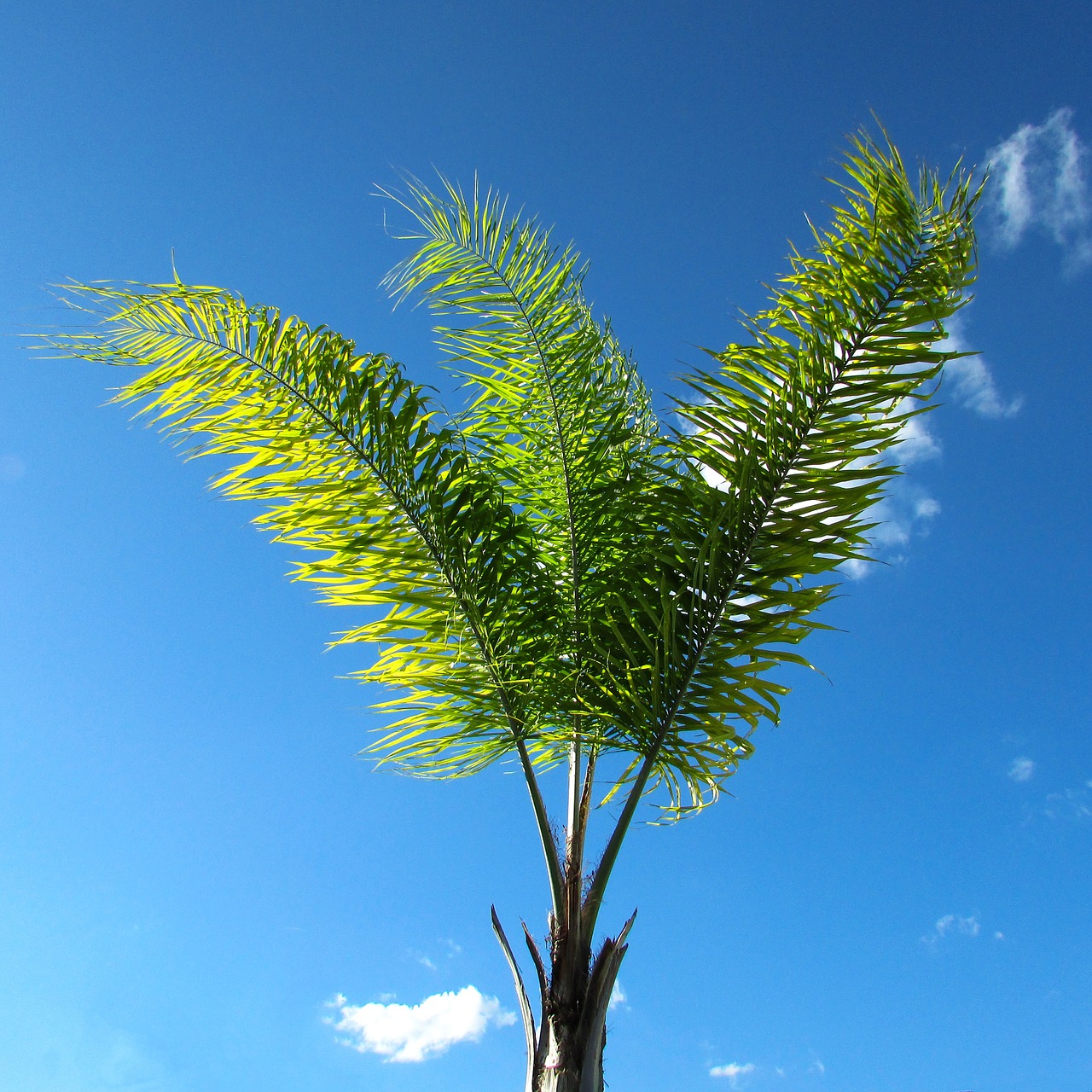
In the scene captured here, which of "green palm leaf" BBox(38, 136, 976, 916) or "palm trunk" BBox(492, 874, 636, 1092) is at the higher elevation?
"green palm leaf" BBox(38, 136, 976, 916)

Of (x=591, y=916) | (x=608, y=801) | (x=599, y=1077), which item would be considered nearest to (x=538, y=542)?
(x=608, y=801)

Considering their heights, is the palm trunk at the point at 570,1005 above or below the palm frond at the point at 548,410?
below

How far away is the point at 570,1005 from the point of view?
3.52 m

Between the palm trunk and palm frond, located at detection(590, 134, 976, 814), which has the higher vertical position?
palm frond, located at detection(590, 134, 976, 814)

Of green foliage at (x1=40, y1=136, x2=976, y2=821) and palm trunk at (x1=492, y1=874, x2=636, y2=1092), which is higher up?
green foliage at (x1=40, y1=136, x2=976, y2=821)

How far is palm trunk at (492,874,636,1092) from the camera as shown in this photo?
340 cm

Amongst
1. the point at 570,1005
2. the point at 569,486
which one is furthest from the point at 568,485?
the point at 570,1005

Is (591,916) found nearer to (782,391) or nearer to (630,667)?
(630,667)

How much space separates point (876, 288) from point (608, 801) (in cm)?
236

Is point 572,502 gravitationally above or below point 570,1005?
above

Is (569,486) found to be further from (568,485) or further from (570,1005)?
(570,1005)

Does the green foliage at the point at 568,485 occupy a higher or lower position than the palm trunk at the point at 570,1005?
higher

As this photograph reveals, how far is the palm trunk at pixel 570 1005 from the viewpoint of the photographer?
3.40 m

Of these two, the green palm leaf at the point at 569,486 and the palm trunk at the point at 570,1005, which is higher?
the green palm leaf at the point at 569,486
